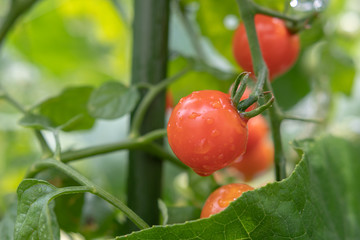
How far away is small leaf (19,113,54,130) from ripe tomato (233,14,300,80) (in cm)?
23

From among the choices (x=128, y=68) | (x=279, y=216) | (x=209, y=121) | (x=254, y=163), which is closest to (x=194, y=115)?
(x=209, y=121)

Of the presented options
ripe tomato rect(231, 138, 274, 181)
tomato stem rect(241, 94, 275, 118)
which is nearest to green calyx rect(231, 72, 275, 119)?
tomato stem rect(241, 94, 275, 118)

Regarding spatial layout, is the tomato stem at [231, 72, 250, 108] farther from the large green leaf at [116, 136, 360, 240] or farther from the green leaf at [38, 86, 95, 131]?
the green leaf at [38, 86, 95, 131]

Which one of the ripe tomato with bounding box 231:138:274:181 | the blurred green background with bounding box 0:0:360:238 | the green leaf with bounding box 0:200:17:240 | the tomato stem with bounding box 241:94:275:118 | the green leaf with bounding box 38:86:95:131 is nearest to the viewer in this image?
the tomato stem with bounding box 241:94:275:118

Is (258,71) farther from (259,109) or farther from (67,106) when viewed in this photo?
(67,106)

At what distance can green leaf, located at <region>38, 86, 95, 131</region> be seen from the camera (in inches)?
25.2

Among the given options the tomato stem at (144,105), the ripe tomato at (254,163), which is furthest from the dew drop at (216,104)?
the ripe tomato at (254,163)

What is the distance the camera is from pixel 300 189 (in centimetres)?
45

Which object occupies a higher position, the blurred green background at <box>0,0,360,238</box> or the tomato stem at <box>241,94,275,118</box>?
the tomato stem at <box>241,94,275,118</box>

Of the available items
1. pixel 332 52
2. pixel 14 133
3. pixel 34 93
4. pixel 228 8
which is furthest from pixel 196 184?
pixel 34 93

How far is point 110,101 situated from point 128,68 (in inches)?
32.0

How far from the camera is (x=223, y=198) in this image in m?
0.48

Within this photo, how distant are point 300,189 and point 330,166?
0.63 feet

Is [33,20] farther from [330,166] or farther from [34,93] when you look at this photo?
[330,166]
